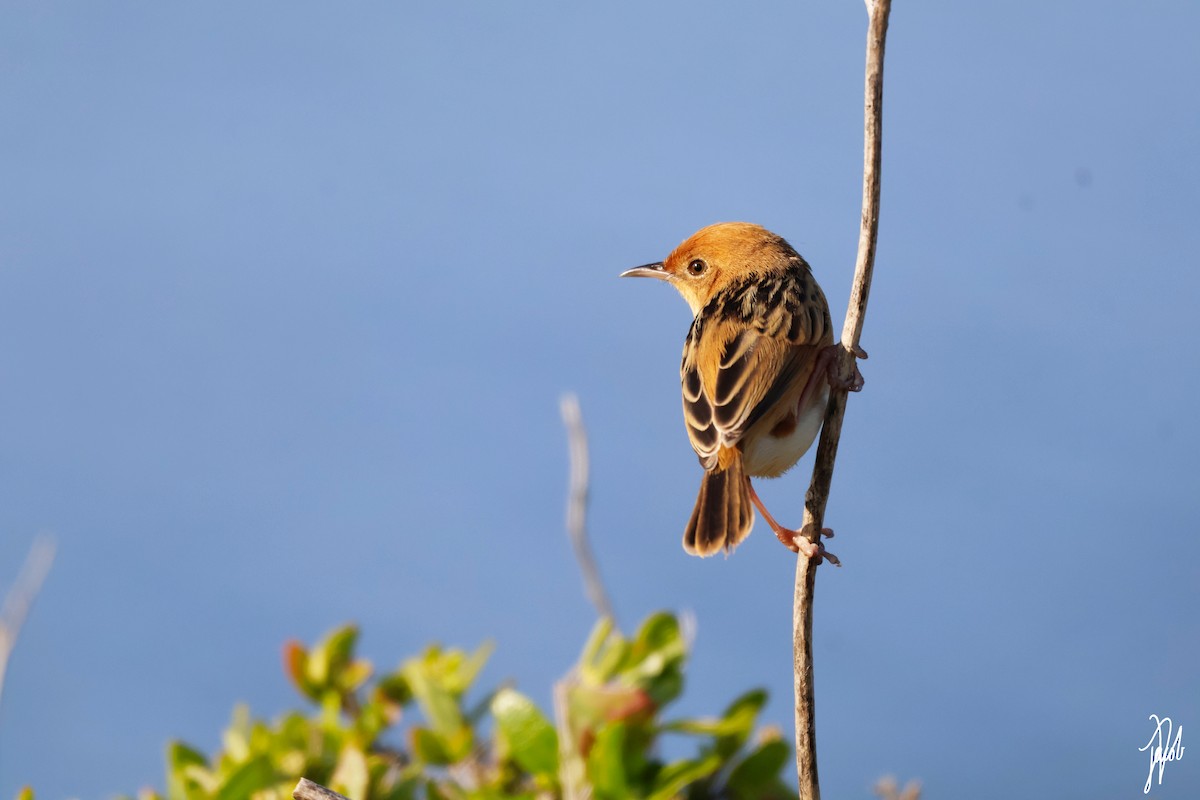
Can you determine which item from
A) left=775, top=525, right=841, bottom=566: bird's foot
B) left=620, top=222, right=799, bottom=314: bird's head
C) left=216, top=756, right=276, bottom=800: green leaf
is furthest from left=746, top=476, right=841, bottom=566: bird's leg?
left=216, top=756, right=276, bottom=800: green leaf

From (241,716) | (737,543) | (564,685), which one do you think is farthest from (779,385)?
(241,716)

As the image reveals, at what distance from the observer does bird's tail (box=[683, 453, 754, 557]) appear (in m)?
2.96

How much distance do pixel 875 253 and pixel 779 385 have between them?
0.92 meters

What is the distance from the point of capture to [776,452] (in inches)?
124

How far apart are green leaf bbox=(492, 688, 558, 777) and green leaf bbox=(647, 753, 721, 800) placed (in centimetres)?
24

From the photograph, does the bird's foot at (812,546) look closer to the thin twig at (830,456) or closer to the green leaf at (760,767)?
the thin twig at (830,456)

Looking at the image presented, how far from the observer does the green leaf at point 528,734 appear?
2.71m

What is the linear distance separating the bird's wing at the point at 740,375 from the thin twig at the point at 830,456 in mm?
759

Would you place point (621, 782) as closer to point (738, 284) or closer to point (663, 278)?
point (738, 284)

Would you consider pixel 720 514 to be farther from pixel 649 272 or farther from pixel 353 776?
pixel 649 272

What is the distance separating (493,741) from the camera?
3.11 m

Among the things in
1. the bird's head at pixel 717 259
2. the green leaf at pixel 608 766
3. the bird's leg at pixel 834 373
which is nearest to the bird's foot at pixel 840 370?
the bird's leg at pixel 834 373

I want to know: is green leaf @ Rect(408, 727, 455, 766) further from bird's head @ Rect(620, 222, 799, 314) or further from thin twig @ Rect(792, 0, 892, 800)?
bird's head @ Rect(620, 222, 799, 314)

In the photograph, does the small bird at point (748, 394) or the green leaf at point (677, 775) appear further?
the small bird at point (748, 394)
